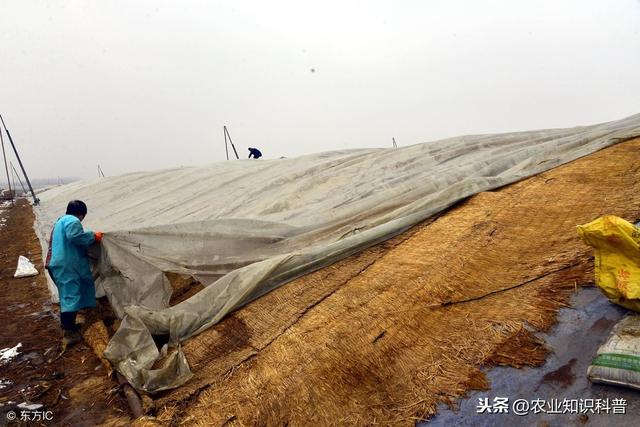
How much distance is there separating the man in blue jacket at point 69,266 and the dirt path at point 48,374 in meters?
0.28

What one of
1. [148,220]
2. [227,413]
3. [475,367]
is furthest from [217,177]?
[475,367]

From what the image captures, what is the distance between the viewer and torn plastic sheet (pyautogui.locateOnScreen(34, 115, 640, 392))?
3156mm

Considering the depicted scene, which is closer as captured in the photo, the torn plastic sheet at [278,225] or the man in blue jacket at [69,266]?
the torn plastic sheet at [278,225]

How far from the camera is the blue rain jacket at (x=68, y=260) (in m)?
3.80

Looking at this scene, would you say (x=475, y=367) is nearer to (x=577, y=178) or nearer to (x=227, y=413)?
(x=227, y=413)

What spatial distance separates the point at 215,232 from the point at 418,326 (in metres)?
2.19

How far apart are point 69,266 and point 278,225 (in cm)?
207

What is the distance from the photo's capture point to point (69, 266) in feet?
12.6

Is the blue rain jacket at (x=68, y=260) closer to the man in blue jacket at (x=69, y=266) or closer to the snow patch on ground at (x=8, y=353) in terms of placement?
the man in blue jacket at (x=69, y=266)

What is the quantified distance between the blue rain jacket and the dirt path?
20.0 inches

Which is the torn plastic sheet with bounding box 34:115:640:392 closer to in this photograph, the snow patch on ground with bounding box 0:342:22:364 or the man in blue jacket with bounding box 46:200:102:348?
the man in blue jacket with bounding box 46:200:102:348

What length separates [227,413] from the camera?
2.34 metres

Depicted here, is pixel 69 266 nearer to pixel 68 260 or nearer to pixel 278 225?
pixel 68 260

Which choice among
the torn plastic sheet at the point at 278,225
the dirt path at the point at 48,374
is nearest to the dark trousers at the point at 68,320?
the dirt path at the point at 48,374
